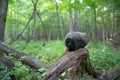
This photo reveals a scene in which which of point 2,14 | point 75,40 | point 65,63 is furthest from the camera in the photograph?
point 2,14

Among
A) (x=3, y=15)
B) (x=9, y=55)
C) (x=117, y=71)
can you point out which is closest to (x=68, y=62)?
(x=117, y=71)

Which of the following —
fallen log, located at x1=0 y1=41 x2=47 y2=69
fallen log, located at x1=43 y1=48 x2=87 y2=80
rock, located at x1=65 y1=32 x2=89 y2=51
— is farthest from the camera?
fallen log, located at x1=0 y1=41 x2=47 y2=69

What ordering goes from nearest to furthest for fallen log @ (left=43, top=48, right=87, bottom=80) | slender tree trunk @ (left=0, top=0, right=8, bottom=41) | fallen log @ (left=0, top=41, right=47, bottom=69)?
1. fallen log @ (left=43, top=48, right=87, bottom=80)
2. fallen log @ (left=0, top=41, right=47, bottom=69)
3. slender tree trunk @ (left=0, top=0, right=8, bottom=41)

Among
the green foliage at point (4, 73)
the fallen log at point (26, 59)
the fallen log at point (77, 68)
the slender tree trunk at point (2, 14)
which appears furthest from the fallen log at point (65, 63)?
the slender tree trunk at point (2, 14)

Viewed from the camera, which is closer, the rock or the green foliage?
the rock

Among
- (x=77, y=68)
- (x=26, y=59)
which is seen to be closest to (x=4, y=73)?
(x=26, y=59)

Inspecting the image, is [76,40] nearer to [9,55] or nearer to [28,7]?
[9,55]

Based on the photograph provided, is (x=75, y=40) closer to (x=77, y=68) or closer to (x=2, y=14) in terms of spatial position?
(x=77, y=68)

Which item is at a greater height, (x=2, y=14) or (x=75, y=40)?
(x=2, y=14)

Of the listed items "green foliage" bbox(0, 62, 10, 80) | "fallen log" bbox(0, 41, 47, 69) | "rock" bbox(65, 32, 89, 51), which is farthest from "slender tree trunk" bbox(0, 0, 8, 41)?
"rock" bbox(65, 32, 89, 51)

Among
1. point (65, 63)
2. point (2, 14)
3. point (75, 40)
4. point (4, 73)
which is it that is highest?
point (2, 14)

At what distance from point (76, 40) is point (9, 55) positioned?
1.71m

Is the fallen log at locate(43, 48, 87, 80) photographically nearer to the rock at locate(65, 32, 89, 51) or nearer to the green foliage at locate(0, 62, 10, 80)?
the rock at locate(65, 32, 89, 51)

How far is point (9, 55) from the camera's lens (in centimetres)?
487
